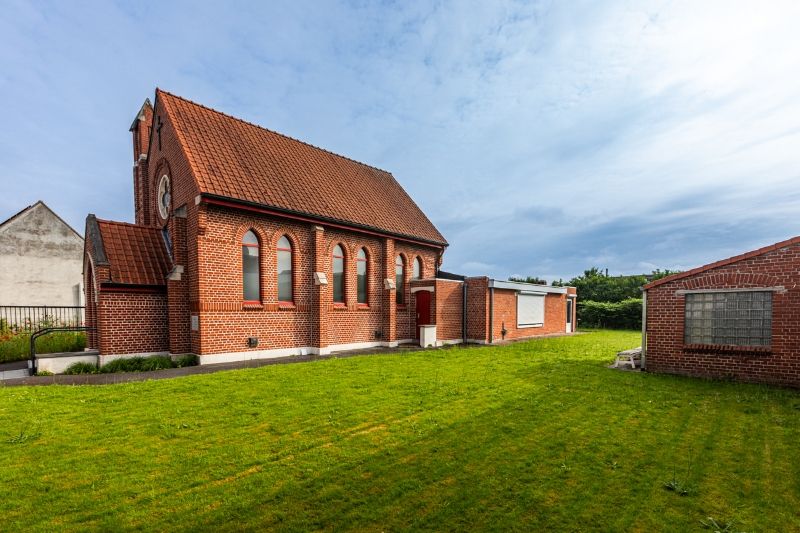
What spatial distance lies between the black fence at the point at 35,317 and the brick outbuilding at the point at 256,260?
341 inches

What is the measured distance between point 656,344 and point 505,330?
939cm

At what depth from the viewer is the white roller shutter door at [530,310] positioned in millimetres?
21359

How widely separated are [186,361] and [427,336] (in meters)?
9.87

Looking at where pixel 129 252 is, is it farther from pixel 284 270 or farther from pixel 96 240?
pixel 284 270

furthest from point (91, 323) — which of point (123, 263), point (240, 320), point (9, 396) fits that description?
point (9, 396)

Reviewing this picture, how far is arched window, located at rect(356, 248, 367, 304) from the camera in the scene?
17031mm

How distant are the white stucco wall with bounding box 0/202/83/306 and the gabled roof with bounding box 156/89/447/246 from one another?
15595mm

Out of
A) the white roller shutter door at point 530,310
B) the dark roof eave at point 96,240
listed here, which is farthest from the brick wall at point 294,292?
the white roller shutter door at point 530,310

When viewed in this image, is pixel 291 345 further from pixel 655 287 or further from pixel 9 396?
pixel 655 287

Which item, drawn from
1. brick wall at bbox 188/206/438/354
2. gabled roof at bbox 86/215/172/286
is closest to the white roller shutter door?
brick wall at bbox 188/206/438/354

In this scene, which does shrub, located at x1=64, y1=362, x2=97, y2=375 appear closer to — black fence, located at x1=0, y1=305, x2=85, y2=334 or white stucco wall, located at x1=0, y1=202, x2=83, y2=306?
black fence, located at x1=0, y1=305, x2=85, y2=334

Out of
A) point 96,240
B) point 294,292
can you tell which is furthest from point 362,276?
point 96,240

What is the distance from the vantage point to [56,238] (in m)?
Result: 23.5

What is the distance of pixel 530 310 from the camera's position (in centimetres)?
2230
